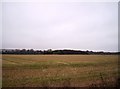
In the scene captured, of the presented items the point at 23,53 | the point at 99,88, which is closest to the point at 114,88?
the point at 99,88

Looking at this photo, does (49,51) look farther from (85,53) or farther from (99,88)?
(99,88)

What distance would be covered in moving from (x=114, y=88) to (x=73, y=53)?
51.5m

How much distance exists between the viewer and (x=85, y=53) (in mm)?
63156

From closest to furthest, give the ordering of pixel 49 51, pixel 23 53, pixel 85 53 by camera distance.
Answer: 1. pixel 23 53
2. pixel 49 51
3. pixel 85 53

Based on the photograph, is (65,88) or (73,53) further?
(73,53)

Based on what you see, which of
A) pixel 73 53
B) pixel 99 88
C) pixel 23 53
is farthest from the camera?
pixel 73 53

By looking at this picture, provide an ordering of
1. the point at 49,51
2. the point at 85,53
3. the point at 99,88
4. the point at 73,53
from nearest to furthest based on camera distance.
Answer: the point at 99,88 → the point at 49,51 → the point at 73,53 → the point at 85,53

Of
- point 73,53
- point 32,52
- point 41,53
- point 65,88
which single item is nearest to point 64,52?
point 73,53

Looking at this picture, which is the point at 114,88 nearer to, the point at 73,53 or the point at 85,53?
the point at 73,53

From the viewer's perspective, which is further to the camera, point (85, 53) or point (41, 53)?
point (85, 53)

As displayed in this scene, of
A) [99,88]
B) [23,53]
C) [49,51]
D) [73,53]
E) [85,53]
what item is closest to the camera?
[99,88]

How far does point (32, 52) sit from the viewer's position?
160 ft

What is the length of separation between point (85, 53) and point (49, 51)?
18.1 meters

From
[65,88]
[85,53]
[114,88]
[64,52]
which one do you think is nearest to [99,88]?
[114,88]
